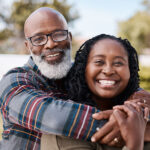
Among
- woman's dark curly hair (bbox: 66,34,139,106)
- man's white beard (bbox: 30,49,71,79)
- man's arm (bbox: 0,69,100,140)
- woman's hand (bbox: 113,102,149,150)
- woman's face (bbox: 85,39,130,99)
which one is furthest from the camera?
man's white beard (bbox: 30,49,71,79)

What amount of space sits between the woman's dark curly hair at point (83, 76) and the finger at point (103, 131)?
48 centimetres

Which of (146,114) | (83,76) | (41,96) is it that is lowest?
(146,114)

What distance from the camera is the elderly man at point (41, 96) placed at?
157 centimetres

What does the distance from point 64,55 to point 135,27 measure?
87.6ft

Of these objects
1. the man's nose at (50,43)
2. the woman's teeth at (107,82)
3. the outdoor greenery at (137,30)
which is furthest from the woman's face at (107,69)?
the outdoor greenery at (137,30)

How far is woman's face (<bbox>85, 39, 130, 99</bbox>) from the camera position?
6.15 feet

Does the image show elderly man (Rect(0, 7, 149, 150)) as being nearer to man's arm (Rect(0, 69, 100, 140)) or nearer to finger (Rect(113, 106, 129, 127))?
man's arm (Rect(0, 69, 100, 140))

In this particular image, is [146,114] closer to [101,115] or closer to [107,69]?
[101,115]

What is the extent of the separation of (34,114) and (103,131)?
516 millimetres

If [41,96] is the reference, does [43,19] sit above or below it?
above

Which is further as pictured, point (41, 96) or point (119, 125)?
point (41, 96)

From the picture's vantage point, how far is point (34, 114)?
5.52 ft

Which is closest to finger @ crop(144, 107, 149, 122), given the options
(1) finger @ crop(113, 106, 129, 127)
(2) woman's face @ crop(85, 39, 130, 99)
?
(1) finger @ crop(113, 106, 129, 127)

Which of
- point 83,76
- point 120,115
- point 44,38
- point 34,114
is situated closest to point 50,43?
point 44,38
